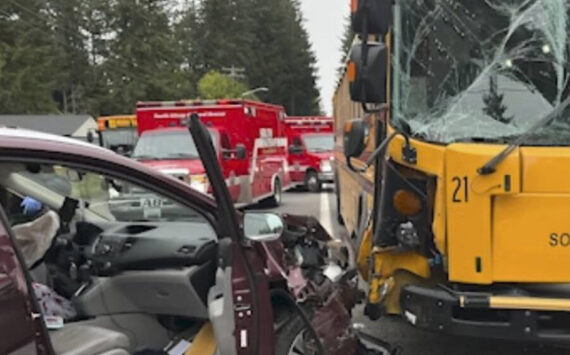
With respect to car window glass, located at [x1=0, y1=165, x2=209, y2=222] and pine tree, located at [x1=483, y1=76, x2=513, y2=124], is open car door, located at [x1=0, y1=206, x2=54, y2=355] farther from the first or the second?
pine tree, located at [x1=483, y1=76, x2=513, y2=124]

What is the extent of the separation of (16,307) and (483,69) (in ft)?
10.8

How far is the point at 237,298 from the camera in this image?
3.30 metres

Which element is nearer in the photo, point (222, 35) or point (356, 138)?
point (356, 138)

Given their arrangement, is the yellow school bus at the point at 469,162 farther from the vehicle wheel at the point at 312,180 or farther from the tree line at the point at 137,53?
the tree line at the point at 137,53

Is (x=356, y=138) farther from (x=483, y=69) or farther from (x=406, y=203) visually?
(x=483, y=69)

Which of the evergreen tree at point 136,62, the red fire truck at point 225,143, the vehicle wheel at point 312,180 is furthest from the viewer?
the evergreen tree at point 136,62

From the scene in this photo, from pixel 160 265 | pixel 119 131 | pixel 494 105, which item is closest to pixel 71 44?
pixel 119 131

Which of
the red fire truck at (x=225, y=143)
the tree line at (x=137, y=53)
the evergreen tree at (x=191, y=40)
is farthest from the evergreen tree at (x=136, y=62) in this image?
the red fire truck at (x=225, y=143)

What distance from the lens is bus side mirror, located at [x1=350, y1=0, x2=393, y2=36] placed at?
421 cm

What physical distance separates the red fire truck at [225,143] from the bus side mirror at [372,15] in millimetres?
7567

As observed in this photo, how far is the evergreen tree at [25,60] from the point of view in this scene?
56594mm

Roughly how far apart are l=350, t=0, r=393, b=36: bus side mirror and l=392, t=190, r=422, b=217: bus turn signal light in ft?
3.51

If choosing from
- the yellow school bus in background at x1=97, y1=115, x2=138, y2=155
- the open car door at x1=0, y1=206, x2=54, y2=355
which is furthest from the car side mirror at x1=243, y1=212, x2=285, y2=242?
the yellow school bus in background at x1=97, y1=115, x2=138, y2=155

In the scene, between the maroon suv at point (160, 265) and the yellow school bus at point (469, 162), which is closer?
the maroon suv at point (160, 265)
